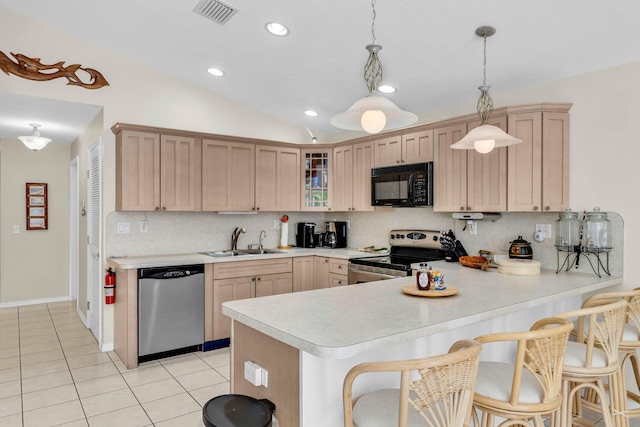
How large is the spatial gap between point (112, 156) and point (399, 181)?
3.00 meters

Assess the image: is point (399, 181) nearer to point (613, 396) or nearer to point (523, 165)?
point (523, 165)

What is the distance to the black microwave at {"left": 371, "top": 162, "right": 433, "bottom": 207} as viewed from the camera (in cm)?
402

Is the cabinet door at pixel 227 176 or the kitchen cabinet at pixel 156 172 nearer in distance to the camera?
the kitchen cabinet at pixel 156 172

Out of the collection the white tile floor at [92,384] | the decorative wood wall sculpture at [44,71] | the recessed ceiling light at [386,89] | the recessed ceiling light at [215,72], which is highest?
the recessed ceiling light at [215,72]

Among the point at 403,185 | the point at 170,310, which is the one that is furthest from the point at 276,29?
the point at 170,310

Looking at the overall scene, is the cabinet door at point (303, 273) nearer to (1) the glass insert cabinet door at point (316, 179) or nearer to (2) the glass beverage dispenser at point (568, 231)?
(1) the glass insert cabinet door at point (316, 179)

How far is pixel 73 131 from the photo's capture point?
17.5ft

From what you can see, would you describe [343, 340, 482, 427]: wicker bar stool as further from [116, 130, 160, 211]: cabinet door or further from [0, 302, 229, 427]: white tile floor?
[116, 130, 160, 211]: cabinet door

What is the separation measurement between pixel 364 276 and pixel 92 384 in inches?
101

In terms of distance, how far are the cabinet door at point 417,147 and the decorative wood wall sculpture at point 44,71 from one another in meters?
3.15

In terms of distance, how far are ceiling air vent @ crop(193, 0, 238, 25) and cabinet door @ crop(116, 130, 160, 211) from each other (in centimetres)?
143

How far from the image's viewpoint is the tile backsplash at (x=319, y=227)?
11.4 ft

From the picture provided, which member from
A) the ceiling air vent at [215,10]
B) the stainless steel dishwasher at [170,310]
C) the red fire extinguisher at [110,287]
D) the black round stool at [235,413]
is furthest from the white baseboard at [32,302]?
the black round stool at [235,413]

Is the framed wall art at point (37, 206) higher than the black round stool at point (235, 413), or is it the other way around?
the framed wall art at point (37, 206)
